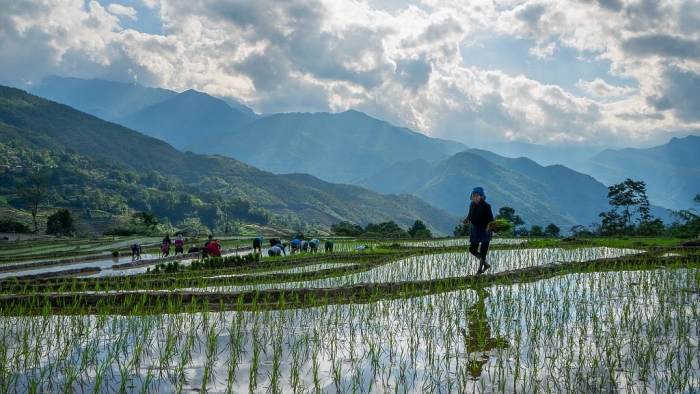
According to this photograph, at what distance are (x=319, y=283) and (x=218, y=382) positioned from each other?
7.06 metres

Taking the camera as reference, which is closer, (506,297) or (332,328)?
(332,328)

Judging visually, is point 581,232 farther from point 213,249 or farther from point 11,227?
point 11,227

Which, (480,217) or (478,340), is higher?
(480,217)

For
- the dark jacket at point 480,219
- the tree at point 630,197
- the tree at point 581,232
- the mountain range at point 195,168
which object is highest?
the mountain range at point 195,168

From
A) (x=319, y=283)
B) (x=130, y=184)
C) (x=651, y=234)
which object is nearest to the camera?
(x=319, y=283)

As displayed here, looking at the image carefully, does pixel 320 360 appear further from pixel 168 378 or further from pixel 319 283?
pixel 319 283

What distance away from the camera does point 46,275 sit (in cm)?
1780

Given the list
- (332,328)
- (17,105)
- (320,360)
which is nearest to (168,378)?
(320,360)

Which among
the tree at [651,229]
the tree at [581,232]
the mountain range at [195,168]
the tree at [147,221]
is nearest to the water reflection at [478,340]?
the tree at [651,229]

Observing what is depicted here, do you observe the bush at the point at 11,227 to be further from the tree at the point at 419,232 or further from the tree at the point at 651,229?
the tree at the point at 651,229

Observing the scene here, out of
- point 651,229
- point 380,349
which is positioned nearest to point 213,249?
point 380,349

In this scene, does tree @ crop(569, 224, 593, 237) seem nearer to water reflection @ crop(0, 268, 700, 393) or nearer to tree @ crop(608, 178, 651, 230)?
tree @ crop(608, 178, 651, 230)

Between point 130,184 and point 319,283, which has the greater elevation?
point 130,184

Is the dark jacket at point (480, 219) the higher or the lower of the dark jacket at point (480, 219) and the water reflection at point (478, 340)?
the higher
